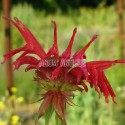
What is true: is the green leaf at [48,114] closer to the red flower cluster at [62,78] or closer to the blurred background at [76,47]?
the red flower cluster at [62,78]

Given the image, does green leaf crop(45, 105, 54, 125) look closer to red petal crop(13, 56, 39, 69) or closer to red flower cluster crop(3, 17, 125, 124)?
Answer: red flower cluster crop(3, 17, 125, 124)

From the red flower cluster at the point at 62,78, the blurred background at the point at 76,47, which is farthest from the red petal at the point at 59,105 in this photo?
the blurred background at the point at 76,47

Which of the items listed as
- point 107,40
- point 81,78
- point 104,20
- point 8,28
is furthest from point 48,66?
point 104,20

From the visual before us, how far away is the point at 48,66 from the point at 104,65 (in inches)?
5.8

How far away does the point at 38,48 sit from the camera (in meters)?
1.22

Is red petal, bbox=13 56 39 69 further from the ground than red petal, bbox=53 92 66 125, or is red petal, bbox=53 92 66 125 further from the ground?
red petal, bbox=13 56 39 69

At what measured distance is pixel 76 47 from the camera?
24.8 ft

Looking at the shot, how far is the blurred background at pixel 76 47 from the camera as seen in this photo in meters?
3.09

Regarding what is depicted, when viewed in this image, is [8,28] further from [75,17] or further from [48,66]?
[75,17]

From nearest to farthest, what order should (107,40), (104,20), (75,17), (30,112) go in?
(30,112), (107,40), (104,20), (75,17)

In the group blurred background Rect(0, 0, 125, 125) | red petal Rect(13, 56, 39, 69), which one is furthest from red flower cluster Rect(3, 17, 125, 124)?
blurred background Rect(0, 0, 125, 125)

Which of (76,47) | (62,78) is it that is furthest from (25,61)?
(76,47)

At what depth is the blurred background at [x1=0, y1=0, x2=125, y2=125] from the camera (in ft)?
10.1

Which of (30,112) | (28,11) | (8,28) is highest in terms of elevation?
(28,11)
